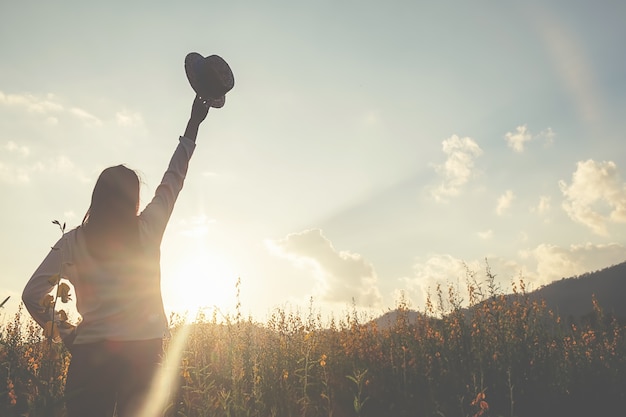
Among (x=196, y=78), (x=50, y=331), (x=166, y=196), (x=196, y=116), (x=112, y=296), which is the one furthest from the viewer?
(x=196, y=78)

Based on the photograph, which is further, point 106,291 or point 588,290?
point 588,290

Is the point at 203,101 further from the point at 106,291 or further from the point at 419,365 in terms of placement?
the point at 419,365

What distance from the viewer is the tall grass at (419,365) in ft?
14.0

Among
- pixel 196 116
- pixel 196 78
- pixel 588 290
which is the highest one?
pixel 588 290

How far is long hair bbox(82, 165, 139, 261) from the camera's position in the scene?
6.53ft

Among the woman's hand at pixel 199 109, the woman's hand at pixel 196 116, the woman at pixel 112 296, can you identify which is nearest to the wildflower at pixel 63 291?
the woman at pixel 112 296

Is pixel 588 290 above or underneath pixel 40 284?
above

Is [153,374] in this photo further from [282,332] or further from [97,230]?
[282,332]

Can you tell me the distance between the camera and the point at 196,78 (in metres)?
3.01

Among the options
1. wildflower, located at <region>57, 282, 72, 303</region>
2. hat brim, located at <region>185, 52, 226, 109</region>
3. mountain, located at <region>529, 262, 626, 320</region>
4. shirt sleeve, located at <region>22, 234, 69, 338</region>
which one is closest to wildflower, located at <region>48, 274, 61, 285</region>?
wildflower, located at <region>57, 282, 72, 303</region>

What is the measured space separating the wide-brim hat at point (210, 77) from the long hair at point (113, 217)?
3.55 ft

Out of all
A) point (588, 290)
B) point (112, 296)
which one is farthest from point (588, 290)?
point (112, 296)

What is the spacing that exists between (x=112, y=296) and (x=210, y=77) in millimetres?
1808

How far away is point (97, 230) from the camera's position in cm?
201
